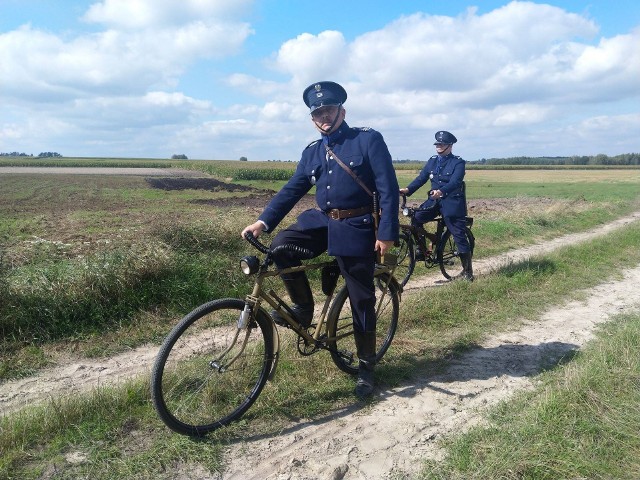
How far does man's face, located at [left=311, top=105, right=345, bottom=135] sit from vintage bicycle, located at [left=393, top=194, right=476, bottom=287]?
3886mm

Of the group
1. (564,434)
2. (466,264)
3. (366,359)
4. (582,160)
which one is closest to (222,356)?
(366,359)

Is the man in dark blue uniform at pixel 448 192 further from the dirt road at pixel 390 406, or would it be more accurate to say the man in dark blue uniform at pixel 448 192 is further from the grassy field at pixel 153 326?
the dirt road at pixel 390 406

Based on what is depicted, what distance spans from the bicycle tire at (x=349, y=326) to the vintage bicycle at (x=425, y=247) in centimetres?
296

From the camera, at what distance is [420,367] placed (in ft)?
14.4

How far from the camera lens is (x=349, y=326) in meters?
4.31

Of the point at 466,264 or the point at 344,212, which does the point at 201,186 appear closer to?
the point at 466,264

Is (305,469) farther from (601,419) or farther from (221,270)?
(221,270)

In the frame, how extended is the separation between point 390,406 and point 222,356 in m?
1.34

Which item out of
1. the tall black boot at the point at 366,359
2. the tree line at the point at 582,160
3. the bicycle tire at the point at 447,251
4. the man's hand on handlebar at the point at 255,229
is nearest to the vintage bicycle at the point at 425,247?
the bicycle tire at the point at 447,251

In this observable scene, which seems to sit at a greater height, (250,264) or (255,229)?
(255,229)

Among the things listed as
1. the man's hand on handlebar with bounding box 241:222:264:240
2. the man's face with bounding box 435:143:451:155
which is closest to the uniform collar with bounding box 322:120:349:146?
the man's hand on handlebar with bounding box 241:222:264:240

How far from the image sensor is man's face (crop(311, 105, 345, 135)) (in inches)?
147

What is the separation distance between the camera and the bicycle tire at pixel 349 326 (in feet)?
13.3

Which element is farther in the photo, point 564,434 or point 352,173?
point 352,173
